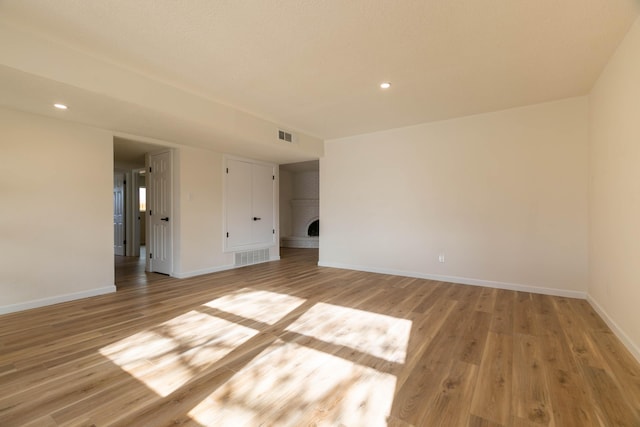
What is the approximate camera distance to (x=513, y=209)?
391cm

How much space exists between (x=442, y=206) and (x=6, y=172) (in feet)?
17.7

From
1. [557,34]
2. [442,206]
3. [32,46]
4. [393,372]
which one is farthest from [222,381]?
[442,206]

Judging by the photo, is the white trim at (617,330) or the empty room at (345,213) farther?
the white trim at (617,330)

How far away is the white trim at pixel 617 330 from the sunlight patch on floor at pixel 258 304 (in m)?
2.82

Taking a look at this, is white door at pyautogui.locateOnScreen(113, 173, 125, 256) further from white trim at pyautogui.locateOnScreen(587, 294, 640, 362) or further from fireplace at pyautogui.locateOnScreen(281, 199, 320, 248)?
white trim at pyautogui.locateOnScreen(587, 294, 640, 362)

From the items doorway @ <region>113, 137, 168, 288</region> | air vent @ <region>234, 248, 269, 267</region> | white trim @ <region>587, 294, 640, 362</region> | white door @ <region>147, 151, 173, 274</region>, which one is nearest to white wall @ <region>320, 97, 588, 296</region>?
white trim @ <region>587, 294, 640, 362</region>

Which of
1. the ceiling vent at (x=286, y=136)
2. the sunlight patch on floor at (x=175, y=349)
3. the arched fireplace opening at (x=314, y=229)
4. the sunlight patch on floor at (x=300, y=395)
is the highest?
the ceiling vent at (x=286, y=136)

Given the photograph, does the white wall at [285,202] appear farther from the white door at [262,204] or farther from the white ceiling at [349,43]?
the white ceiling at [349,43]

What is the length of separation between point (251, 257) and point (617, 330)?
5.25 m

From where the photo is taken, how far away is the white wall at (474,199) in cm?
361

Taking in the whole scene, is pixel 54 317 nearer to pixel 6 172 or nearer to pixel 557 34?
pixel 6 172

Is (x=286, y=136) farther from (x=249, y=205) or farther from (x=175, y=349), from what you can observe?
(x=175, y=349)

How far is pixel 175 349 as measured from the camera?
2244 millimetres

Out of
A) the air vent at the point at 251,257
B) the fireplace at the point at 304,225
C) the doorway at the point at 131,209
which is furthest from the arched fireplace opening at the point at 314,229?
the doorway at the point at 131,209
